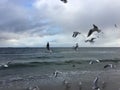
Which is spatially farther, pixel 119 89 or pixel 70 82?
pixel 70 82

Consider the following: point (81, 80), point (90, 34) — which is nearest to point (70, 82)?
point (81, 80)

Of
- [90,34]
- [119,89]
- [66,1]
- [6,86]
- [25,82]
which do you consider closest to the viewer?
[66,1]

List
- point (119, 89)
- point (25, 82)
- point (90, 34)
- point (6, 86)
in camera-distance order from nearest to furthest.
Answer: point (90, 34)
point (119, 89)
point (6, 86)
point (25, 82)

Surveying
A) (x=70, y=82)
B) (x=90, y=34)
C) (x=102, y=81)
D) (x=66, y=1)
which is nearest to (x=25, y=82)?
(x=70, y=82)

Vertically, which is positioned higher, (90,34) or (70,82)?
(90,34)

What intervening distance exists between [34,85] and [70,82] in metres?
2.95

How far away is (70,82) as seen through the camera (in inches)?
1048

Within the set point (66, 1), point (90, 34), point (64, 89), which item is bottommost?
point (64, 89)

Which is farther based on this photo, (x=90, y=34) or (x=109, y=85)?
(x=109, y=85)

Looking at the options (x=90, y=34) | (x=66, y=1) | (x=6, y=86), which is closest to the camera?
(x=66, y=1)

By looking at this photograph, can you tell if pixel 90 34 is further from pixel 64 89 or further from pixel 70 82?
pixel 70 82

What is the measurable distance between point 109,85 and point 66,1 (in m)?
13.6

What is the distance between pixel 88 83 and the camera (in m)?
26.0

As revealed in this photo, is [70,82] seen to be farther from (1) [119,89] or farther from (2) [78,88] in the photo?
(1) [119,89]
